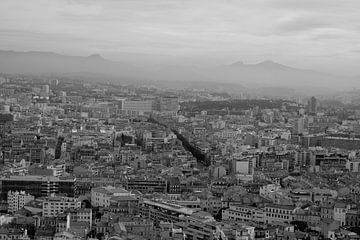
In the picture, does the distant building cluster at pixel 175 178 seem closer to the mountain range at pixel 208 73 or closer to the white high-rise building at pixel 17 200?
the white high-rise building at pixel 17 200

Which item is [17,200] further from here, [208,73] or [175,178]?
[208,73]

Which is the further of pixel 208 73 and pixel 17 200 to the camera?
pixel 208 73

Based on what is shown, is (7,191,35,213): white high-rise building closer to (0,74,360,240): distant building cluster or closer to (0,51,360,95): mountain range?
(0,74,360,240): distant building cluster

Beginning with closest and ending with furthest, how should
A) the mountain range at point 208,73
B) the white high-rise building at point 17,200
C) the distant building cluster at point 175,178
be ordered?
the distant building cluster at point 175,178
the white high-rise building at point 17,200
the mountain range at point 208,73

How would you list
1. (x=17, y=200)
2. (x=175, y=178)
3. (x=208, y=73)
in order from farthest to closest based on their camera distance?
(x=208, y=73), (x=175, y=178), (x=17, y=200)

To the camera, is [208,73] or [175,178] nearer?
[175,178]

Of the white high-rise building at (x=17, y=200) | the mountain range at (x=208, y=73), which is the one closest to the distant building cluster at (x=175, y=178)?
the white high-rise building at (x=17, y=200)

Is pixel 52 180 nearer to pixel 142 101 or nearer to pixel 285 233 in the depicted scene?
pixel 285 233

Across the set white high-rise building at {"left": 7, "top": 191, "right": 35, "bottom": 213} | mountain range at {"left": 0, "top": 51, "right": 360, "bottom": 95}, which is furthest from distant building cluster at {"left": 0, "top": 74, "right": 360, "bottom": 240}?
mountain range at {"left": 0, "top": 51, "right": 360, "bottom": 95}

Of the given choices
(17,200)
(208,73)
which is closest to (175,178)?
(17,200)

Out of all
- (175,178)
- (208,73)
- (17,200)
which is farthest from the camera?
(208,73)

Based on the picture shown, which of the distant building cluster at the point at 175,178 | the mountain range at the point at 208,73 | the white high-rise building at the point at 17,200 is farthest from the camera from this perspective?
the mountain range at the point at 208,73

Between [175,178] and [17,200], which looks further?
[175,178]
